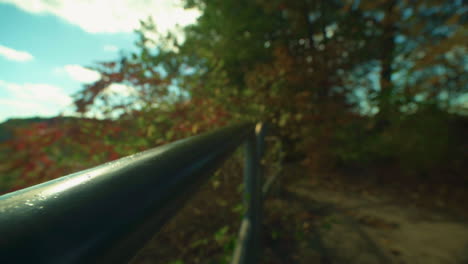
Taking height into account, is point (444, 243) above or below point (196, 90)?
below

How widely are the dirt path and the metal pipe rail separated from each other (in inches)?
108

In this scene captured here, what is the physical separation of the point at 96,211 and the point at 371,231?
3860 mm

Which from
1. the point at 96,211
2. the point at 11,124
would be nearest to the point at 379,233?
the point at 96,211

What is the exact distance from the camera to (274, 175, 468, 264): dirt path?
8.74ft

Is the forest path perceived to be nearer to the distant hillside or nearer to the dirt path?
the dirt path

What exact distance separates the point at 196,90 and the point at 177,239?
81.0 inches

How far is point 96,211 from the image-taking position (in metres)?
0.24

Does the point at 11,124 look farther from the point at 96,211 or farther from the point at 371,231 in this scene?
the point at 371,231

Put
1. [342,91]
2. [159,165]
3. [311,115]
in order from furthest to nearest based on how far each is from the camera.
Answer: [342,91]
[311,115]
[159,165]

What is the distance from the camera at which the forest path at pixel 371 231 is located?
2.67 meters

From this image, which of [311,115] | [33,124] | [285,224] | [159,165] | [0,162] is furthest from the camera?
[311,115]

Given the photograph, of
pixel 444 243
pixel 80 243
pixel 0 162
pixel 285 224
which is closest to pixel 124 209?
pixel 80 243

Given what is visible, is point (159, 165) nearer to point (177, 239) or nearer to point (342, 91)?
point (177, 239)

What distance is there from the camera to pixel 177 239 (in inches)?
116
